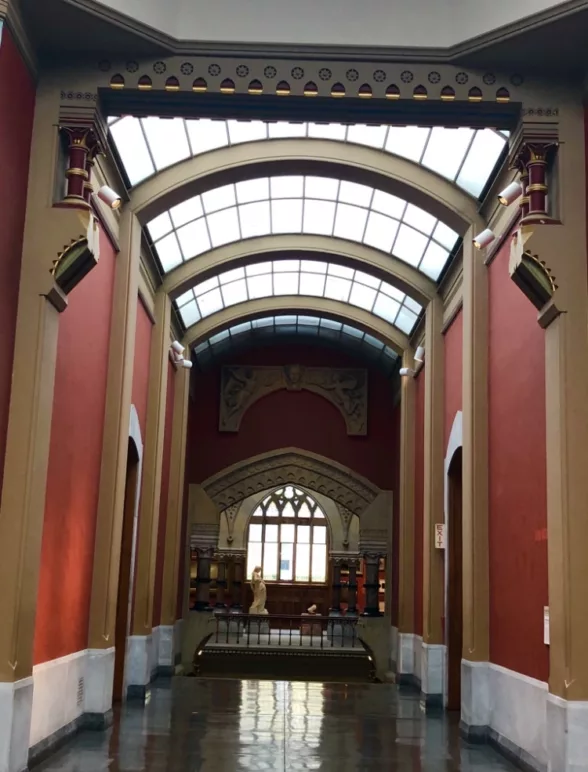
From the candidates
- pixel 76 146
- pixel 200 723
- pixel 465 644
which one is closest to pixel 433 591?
pixel 465 644

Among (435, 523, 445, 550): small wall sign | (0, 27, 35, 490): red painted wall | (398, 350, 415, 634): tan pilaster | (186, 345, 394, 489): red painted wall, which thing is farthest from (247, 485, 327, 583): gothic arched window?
(0, 27, 35, 490): red painted wall

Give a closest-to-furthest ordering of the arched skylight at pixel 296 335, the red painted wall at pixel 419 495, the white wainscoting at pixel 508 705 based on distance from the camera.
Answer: the white wainscoting at pixel 508 705 → the red painted wall at pixel 419 495 → the arched skylight at pixel 296 335

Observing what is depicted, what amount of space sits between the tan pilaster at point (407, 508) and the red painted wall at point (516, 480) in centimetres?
733

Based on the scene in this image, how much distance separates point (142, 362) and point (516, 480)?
7055 mm

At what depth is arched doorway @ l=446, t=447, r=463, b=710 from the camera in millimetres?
13484

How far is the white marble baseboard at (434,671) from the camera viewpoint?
14070 mm

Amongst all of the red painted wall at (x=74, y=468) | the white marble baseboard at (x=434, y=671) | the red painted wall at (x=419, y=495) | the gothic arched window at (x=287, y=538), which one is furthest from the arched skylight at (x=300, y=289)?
the gothic arched window at (x=287, y=538)

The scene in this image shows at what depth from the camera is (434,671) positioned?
14320mm

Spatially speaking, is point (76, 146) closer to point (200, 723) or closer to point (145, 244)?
point (145, 244)

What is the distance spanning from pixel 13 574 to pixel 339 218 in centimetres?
1042

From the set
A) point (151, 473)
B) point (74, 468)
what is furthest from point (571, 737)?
point (151, 473)

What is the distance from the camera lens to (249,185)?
1508 cm

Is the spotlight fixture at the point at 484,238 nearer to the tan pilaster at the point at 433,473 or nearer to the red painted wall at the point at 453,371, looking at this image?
the red painted wall at the point at 453,371

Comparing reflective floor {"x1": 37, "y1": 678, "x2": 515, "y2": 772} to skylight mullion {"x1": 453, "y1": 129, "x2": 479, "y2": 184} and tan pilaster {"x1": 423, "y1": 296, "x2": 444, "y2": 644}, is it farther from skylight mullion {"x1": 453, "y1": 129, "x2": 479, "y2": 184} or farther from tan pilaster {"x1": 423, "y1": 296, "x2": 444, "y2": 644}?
skylight mullion {"x1": 453, "y1": 129, "x2": 479, "y2": 184}
